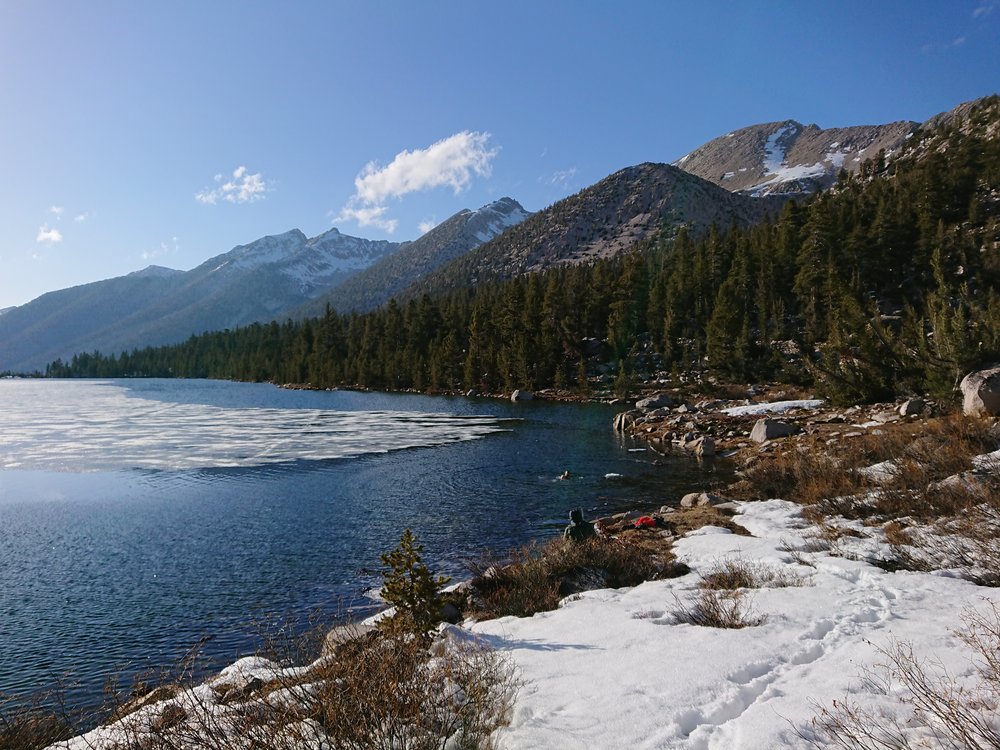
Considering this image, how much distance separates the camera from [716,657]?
221 inches

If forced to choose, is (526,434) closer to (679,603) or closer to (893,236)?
(679,603)

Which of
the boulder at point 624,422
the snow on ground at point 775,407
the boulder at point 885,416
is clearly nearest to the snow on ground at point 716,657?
the boulder at point 885,416

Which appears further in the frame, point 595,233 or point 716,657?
point 595,233

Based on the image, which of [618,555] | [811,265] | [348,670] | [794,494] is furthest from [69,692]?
[811,265]

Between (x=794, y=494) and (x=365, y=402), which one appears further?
(x=365, y=402)

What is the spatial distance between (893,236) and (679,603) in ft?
229

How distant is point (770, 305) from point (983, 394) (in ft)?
175

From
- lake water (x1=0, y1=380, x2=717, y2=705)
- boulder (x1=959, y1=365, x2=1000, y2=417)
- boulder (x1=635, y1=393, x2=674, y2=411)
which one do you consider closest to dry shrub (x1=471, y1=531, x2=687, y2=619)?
lake water (x1=0, y1=380, x2=717, y2=705)

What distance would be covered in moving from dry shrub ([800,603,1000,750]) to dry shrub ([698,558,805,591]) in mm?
3402

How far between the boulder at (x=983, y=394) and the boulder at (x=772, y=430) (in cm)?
961

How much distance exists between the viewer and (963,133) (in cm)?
8338

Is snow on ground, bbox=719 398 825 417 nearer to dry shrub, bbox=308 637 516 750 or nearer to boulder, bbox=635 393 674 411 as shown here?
boulder, bbox=635 393 674 411

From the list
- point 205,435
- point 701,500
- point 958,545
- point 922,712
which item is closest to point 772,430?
point 701,500

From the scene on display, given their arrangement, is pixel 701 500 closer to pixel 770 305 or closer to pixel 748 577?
pixel 748 577
